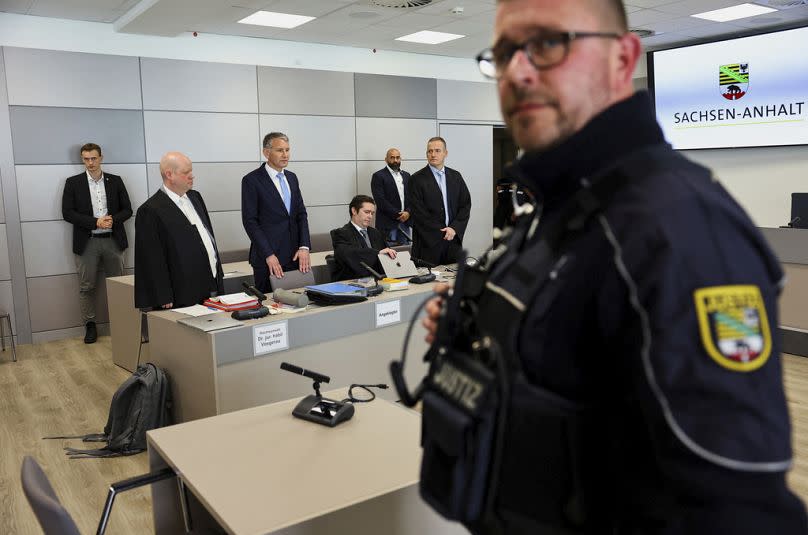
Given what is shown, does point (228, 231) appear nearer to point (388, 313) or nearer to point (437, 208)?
point (437, 208)

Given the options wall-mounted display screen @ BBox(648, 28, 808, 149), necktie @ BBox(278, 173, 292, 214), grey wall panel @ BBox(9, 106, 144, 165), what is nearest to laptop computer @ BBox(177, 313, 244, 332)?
necktie @ BBox(278, 173, 292, 214)

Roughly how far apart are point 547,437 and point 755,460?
8.6 inches

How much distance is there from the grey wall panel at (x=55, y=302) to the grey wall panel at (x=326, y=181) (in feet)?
7.23

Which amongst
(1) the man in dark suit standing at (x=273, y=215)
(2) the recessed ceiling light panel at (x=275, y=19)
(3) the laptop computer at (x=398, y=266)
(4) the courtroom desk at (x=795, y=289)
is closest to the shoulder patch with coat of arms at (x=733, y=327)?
(3) the laptop computer at (x=398, y=266)

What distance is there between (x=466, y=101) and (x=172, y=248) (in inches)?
209

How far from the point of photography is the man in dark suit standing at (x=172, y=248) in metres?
3.71

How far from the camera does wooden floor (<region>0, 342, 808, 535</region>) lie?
2.76 meters

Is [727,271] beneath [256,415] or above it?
above

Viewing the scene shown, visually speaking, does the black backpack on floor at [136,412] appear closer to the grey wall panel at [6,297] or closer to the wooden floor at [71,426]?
the wooden floor at [71,426]

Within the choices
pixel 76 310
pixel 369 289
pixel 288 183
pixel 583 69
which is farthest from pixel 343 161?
pixel 583 69

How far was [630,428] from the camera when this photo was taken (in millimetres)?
746

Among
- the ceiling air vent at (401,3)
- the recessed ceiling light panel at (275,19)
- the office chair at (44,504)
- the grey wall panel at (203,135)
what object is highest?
the ceiling air vent at (401,3)

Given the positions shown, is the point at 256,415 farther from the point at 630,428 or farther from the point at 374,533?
the point at 630,428

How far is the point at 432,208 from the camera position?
19.0 feet
